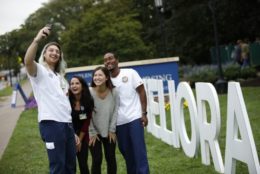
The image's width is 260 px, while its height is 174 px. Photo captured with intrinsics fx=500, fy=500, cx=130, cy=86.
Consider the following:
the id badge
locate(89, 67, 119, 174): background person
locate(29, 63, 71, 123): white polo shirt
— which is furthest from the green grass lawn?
locate(29, 63, 71, 123): white polo shirt

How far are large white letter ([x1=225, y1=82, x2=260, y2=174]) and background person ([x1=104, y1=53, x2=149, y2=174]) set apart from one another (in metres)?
1.05

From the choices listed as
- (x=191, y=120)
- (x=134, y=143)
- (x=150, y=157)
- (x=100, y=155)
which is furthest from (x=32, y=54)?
(x=150, y=157)

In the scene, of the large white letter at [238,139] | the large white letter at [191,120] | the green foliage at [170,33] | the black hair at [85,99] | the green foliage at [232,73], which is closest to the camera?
the large white letter at [238,139]

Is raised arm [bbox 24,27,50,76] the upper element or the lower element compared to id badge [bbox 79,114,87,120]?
upper

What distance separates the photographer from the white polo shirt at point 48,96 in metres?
4.89

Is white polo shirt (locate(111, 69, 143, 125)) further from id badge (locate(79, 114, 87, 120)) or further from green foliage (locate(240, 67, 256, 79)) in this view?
green foliage (locate(240, 67, 256, 79))

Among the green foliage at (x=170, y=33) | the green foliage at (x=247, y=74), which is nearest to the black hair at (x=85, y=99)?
Result: the green foliage at (x=247, y=74)

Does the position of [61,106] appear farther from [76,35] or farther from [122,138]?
[76,35]

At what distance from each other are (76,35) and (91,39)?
109 centimetres

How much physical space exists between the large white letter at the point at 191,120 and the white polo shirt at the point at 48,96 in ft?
10.2

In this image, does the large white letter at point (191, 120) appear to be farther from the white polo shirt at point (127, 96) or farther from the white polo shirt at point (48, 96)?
the white polo shirt at point (48, 96)

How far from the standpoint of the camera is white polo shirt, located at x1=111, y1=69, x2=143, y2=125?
242 inches

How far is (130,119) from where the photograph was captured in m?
6.16

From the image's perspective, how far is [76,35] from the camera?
31.6 m
